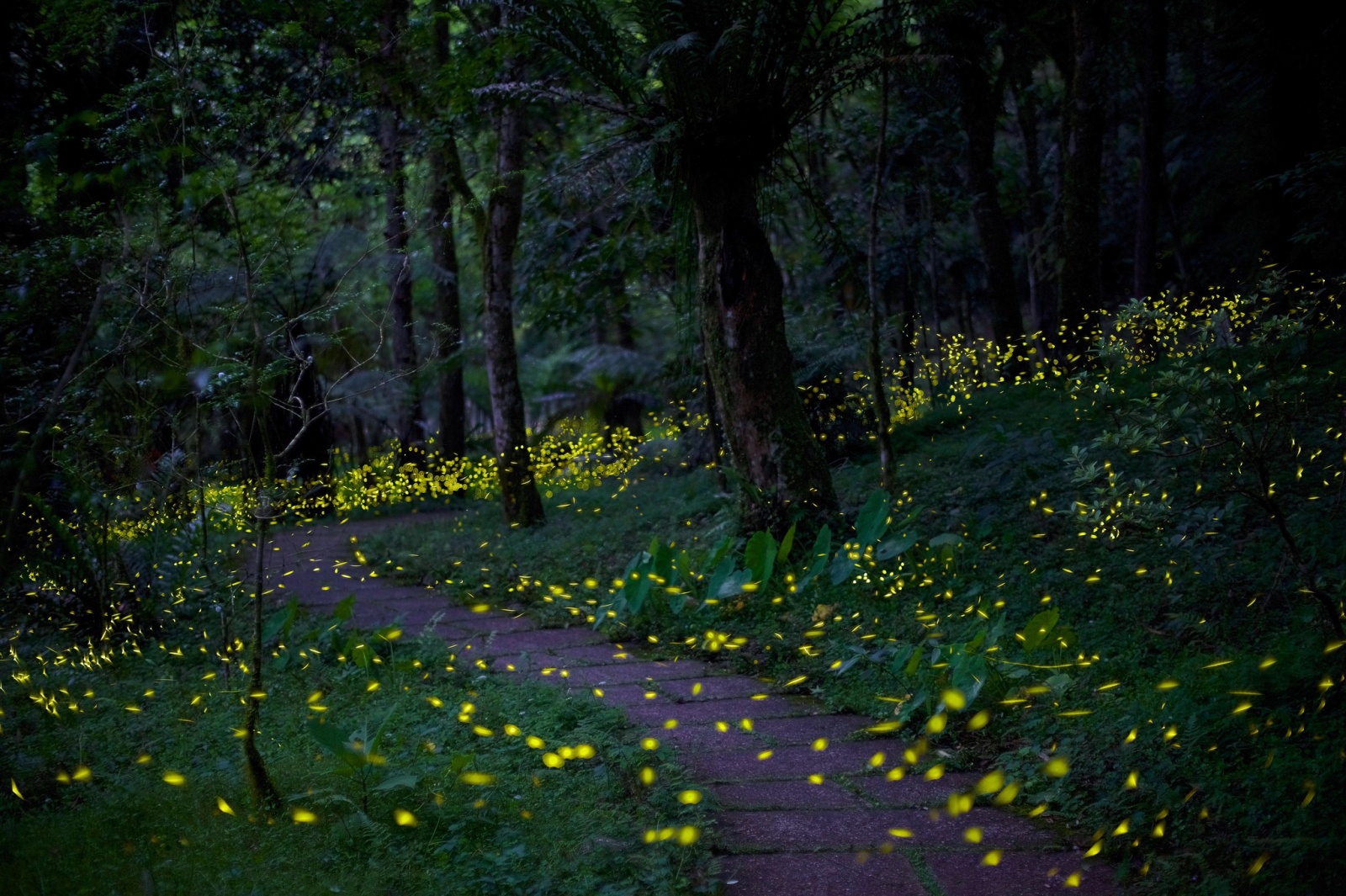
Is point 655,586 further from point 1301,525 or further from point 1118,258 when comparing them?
point 1118,258

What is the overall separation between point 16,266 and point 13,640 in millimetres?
2061

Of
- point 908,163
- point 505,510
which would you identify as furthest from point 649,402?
point 505,510

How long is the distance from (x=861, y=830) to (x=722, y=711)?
3.88ft

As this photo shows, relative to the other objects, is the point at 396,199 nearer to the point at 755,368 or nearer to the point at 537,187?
the point at 537,187

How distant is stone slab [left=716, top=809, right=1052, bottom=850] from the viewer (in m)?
2.74

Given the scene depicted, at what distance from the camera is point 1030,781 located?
300 centimetres

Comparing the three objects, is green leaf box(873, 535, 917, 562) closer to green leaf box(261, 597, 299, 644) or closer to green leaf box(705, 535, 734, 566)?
green leaf box(705, 535, 734, 566)

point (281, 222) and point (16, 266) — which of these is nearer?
point (16, 266)

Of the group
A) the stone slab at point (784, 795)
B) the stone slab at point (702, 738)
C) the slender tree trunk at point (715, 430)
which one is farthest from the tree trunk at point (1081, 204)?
the stone slab at point (784, 795)

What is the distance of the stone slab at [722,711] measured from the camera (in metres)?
3.85

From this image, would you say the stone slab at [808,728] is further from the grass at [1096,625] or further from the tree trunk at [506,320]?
the tree trunk at [506,320]

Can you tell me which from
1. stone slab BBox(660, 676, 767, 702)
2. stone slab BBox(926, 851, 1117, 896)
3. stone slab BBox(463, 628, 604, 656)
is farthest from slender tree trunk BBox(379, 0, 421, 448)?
stone slab BBox(926, 851, 1117, 896)

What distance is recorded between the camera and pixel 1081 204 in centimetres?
819

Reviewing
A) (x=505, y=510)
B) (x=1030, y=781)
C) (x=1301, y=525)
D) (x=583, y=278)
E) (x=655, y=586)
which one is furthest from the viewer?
(x=583, y=278)
